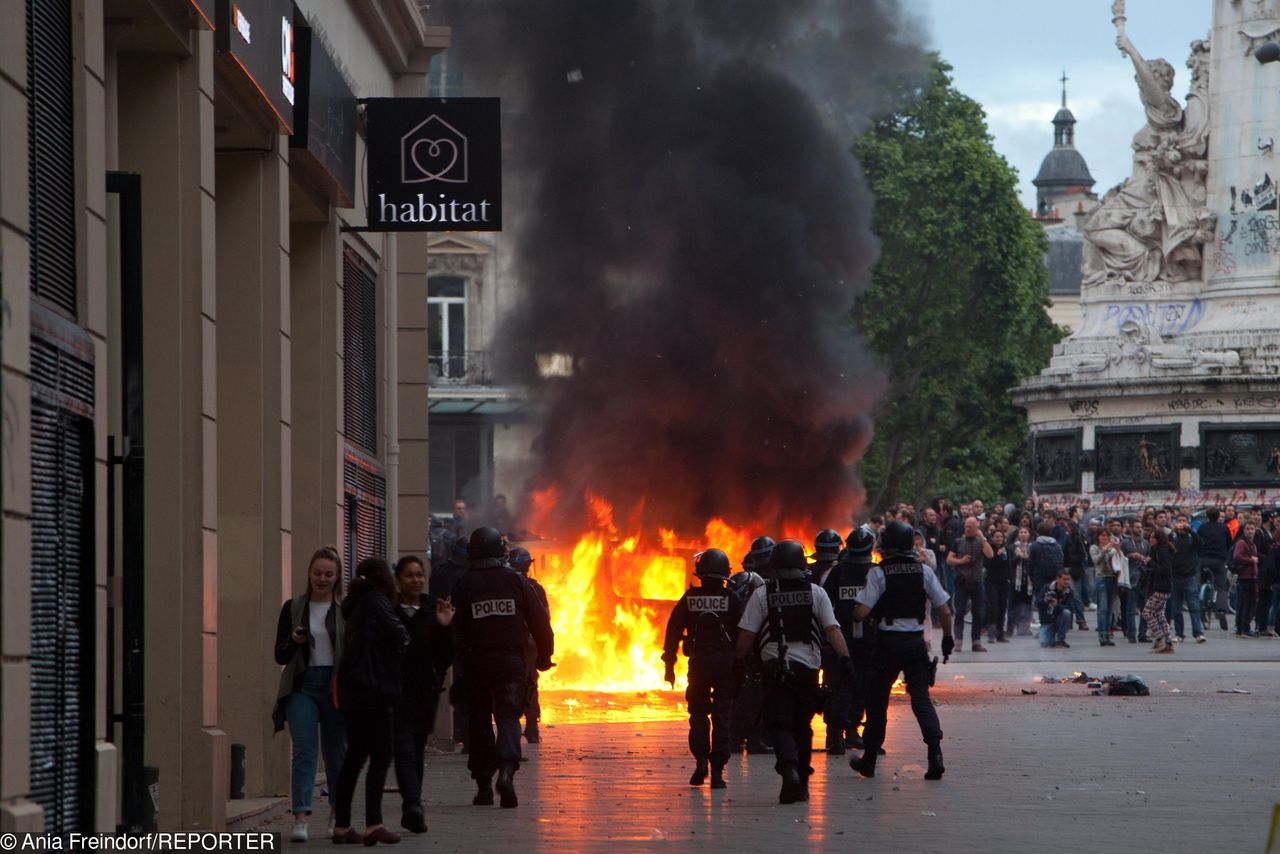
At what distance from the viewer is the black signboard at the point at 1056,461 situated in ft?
134

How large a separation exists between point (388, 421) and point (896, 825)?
867 cm

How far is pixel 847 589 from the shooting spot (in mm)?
15570

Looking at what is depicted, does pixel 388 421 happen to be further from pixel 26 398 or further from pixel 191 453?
pixel 26 398

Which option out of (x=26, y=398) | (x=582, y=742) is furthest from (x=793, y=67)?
(x=26, y=398)

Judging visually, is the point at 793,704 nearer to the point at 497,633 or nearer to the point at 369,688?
the point at 497,633

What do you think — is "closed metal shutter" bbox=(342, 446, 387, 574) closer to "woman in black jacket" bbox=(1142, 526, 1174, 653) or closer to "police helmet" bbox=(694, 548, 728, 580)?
"police helmet" bbox=(694, 548, 728, 580)

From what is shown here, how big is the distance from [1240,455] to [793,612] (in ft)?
88.0

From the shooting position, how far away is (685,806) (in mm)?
12695

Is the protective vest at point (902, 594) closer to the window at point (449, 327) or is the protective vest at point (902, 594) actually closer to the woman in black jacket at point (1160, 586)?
the woman in black jacket at point (1160, 586)

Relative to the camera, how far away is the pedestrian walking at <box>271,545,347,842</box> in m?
11.6

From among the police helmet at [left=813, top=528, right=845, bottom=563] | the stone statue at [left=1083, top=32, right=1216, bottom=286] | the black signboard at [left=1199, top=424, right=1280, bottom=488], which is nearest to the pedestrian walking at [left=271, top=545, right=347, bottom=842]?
the police helmet at [left=813, top=528, right=845, bottom=563]

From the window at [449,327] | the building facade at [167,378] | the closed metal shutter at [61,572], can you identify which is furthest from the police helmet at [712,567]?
the window at [449,327]

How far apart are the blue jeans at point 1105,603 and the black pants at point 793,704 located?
632 inches

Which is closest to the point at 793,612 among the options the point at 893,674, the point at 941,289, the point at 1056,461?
the point at 893,674
